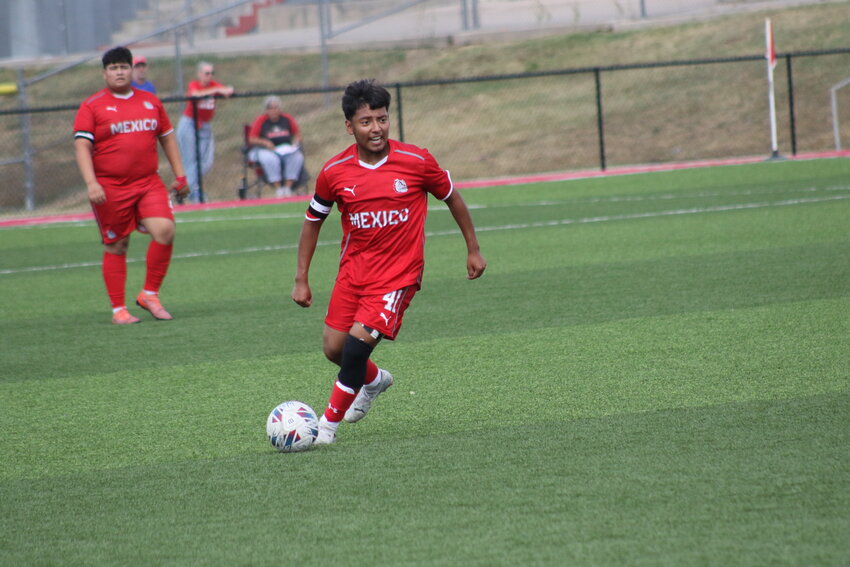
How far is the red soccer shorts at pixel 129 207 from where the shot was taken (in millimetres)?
9289

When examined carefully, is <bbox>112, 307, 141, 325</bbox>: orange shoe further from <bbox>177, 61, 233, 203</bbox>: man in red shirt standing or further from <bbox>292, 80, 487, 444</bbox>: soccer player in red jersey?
<bbox>177, 61, 233, 203</bbox>: man in red shirt standing

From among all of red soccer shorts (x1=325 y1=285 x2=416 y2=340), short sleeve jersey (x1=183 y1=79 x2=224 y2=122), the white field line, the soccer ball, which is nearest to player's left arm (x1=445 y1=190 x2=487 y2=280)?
red soccer shorts (x1=325 y1=285 x2=416 y2=340)

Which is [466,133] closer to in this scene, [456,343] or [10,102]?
[10,102]

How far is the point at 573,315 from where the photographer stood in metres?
8.36

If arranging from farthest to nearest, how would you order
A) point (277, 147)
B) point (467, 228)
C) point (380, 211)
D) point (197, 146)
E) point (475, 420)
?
point (277, 147), point (197, 146), point (467, 228), point (475, 420), point (380, 211)

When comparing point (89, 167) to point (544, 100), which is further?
point (544, 100)

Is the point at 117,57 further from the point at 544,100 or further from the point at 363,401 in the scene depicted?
the point at 544,100

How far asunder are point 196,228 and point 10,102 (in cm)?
2126

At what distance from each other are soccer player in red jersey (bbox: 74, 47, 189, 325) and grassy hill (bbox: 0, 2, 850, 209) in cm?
1631

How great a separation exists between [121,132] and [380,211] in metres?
4.30

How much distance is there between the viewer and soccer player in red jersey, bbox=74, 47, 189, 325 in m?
9.11

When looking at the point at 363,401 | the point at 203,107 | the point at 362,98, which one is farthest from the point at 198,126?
the point at 362,98

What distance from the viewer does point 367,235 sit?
552 centimetres

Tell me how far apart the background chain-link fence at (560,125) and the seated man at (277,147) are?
3.68m
